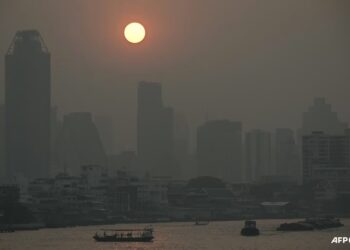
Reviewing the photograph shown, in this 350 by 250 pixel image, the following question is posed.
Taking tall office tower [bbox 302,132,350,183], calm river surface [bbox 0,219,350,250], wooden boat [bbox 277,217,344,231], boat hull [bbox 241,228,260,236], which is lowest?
calm river surface [bbox 0,219,350,250]

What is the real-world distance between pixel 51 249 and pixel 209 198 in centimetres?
5668

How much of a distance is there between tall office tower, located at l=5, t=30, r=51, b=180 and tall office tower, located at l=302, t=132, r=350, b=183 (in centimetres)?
3015

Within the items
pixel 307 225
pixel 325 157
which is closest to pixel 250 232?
pixel 307 225

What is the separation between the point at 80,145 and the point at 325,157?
1494 inches

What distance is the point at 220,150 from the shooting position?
143625 mm

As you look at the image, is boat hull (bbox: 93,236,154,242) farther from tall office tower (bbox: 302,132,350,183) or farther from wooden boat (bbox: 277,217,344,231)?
tall office tower (bbox: 302,132,350,183)

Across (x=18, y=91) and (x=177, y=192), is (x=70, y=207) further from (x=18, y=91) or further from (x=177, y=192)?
(x=18, y=91)

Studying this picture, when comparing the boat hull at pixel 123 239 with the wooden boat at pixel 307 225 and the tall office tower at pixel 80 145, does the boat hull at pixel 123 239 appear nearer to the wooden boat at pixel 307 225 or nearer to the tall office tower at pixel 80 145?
the wooden boat at pixel 307 225

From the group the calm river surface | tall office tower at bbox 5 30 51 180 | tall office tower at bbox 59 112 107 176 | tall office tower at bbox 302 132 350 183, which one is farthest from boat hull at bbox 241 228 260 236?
tall office tower at bbox 59 112 107 176

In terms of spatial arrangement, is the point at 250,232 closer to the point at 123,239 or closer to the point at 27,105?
the point at 123,239

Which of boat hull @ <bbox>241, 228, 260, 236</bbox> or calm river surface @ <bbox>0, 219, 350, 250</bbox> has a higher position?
boat hull @ <bbox>241, 228, 260, 236</bbox>

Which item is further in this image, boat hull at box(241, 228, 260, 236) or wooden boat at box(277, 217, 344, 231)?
wooden boat at box(277, 217, 344, 231)

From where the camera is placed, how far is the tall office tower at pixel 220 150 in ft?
469

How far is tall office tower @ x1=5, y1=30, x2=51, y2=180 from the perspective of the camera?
13012 centimetres
